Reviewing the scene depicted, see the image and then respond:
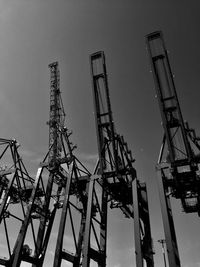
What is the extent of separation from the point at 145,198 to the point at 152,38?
13099 millimetres

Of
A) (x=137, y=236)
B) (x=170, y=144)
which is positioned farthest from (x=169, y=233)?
(x=170, y=144)

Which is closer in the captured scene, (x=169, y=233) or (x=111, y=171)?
(x=169, y=233)

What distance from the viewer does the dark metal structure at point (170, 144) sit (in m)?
17.9

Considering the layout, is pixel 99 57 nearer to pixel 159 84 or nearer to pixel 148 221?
pixel 159 84

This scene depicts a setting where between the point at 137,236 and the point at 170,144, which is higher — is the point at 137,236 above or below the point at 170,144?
below

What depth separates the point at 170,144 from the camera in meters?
18.2

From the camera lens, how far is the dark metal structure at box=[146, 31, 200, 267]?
704 inches

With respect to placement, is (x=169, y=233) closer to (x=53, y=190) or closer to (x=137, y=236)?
(x=137, y=236)

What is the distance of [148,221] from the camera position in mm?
21312

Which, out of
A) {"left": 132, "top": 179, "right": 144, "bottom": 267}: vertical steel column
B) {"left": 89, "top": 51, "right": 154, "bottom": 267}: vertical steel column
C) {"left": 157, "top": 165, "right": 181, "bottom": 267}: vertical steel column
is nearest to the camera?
{"left": 157, "top": 165, "right": 181, "bottom": 267}: vertical steel column

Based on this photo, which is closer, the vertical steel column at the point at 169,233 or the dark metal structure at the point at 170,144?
the vertical steel column at the point at 169,233

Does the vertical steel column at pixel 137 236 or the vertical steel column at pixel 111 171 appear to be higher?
the vertical steel column at pixel 111 171

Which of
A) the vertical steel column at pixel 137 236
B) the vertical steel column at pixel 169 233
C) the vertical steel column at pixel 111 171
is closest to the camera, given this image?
the vertical steel column at pixel 169 233

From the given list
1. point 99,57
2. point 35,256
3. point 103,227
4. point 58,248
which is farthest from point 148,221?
point 99,57
